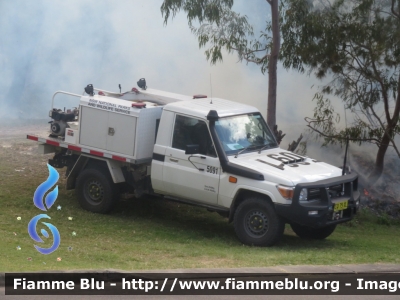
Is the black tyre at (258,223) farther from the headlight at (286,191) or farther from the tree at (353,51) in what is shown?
the tree at (353,51)

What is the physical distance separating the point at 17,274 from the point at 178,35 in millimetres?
13663

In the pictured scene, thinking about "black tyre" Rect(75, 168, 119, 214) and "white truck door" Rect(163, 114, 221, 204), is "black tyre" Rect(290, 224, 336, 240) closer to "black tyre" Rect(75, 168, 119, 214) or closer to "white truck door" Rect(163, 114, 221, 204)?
"white truck door" Rect(163, 114, 221, 204)

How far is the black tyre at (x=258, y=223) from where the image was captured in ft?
32.1

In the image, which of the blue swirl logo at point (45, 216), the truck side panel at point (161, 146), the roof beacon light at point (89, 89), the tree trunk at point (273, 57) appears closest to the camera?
the blue swirl logo at point (45, 216)

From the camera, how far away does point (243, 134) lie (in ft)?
35.1

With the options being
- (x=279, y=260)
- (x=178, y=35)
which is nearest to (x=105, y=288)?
(x=279, y=260)

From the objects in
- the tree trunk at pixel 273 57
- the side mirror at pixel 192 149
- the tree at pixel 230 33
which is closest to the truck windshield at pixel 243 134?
the side mirror at pixel 192 149

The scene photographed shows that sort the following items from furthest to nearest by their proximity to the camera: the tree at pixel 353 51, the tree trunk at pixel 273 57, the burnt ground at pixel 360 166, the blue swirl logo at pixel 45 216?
the burnt ground at pixel 360 166, the tree at pixel 353 51, the tree trunk at pixel 273 57, the blue swirl logo at pixel 45 216

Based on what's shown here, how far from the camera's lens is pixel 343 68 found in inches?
569

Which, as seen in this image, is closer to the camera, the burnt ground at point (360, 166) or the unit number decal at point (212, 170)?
the unit number decal at point (212, 170)

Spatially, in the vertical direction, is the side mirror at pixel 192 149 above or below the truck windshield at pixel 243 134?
below

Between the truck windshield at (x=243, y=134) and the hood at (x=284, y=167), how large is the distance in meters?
0.15

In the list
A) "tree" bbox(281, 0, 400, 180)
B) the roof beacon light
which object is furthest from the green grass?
"tree" bbox(281, 0, 400, 180)

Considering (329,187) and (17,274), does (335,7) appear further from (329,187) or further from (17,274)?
(17,274)
